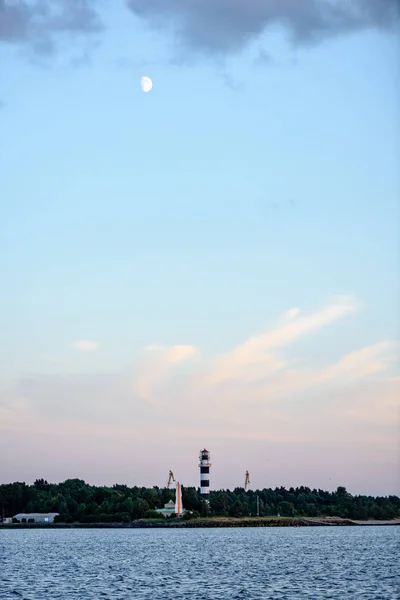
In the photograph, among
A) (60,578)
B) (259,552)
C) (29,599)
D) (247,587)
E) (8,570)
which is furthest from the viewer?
(259,552)

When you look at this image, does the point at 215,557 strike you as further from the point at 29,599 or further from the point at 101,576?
the point at 29,599

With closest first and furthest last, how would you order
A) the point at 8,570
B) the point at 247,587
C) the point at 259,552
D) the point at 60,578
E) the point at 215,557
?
the point at 247,587 < the point at 60,578 < the point at 8,570 < the point at 215,557 < the point at 259,552

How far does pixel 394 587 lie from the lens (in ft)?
271

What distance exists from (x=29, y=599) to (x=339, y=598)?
24.8 m

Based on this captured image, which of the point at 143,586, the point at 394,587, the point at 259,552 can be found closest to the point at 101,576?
the point at 143,586

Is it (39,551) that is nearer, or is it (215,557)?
(215,557)

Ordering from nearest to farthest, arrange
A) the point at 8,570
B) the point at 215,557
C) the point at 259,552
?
the point at 8,570
the point at 215,557
the point at 259,552

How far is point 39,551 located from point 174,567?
51679 mm

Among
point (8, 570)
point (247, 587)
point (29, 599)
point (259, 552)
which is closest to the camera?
point (29, 599)

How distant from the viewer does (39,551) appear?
505 feet

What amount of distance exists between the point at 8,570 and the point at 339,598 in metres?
48.6

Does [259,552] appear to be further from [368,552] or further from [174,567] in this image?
[174,567]

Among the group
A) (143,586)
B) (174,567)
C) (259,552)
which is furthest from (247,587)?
(259,552)

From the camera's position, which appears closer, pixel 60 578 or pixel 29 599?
pixel 29 599
